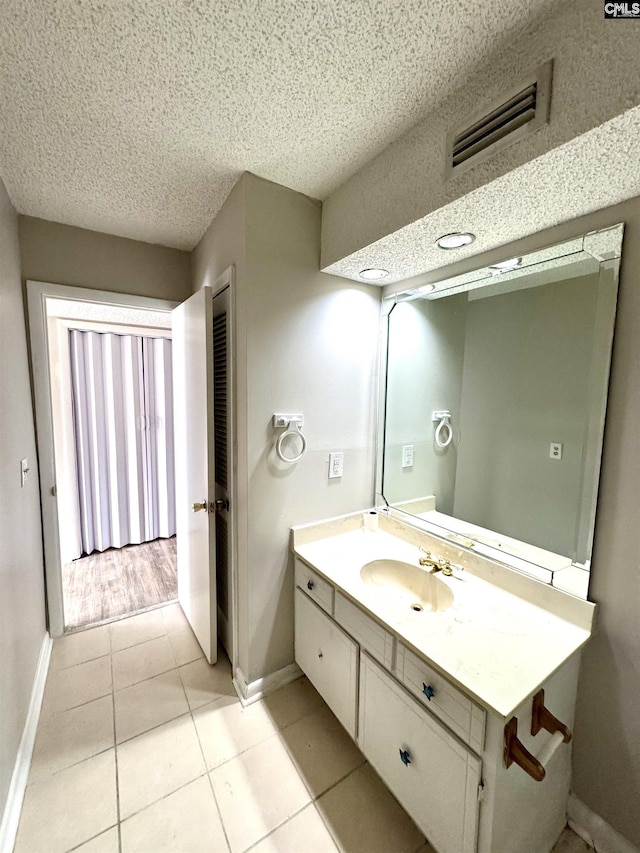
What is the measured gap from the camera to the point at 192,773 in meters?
1.33

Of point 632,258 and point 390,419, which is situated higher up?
point 632,258

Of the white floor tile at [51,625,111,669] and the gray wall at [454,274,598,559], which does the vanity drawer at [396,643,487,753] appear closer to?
the gray wall at [454,274,598,559]

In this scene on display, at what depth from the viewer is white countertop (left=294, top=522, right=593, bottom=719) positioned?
0.89m

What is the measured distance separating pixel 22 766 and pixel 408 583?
1.68 m

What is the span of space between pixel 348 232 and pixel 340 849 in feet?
7.36

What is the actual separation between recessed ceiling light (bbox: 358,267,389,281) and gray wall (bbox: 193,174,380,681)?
0.29ft

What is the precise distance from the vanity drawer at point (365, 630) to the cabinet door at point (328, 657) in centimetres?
5

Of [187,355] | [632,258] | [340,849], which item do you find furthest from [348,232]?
[340,849]

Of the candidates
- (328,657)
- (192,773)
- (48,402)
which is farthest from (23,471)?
(328,657)

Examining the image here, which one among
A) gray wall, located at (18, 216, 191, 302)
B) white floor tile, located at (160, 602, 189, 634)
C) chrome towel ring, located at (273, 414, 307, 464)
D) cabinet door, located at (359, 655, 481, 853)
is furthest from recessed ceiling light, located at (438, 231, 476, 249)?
white floor tile, located at (160, 602, 189, 634)

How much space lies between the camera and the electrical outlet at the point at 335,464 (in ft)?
5.78

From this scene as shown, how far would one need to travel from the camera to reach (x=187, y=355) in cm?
193

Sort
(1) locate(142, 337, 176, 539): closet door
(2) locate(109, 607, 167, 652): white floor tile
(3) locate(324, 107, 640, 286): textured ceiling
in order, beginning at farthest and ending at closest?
(1) locate(142, 337, 176, 539): closet door → (2) locate(109, 607, 167, 652): white floor tile → (3) locate(324, 107, 640, 286): textured ceiling

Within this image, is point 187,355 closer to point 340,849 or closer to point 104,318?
point 104,318
